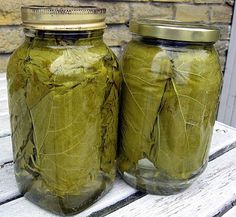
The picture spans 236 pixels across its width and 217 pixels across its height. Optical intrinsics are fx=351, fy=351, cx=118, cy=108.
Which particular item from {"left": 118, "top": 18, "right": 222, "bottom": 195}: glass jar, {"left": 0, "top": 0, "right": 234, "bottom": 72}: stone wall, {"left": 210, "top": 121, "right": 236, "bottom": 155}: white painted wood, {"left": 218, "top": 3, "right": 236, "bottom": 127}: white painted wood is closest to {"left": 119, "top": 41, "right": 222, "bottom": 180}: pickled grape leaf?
{"left": 118, "top": 18, "right": 222, "bottom": 195}: glass jar

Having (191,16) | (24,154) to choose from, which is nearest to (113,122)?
(24,154)

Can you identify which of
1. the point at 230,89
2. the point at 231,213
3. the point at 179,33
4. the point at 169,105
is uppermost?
the point at 179,33

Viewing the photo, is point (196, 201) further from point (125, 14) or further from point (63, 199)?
point (125, 14)

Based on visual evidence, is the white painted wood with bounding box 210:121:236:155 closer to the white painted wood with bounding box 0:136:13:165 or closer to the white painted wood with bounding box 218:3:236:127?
the white painted wood with bounding box 0:136:13:165

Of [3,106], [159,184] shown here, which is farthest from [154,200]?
[3,106]

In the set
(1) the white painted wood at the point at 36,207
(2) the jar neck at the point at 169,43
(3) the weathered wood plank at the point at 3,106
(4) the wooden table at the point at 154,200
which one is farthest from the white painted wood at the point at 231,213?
(3) the weathered wood plank at the point at 3,106

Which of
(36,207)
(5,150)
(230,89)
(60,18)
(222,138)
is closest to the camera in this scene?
(60,18)
